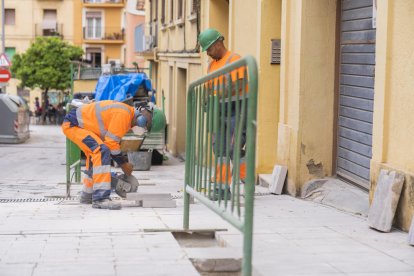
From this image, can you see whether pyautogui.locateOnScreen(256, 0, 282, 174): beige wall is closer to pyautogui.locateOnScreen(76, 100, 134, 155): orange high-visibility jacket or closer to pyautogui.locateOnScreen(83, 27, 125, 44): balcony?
pyautogui.locateOnScreen(76, 100, 134, 155): orange high-visibility jacket

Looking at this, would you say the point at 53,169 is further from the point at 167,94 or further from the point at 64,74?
the point at 64,74

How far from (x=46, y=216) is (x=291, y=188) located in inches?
140

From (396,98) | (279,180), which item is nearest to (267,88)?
(279,180)

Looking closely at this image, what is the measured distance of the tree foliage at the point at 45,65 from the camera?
58.1m

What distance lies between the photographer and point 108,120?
377 inches

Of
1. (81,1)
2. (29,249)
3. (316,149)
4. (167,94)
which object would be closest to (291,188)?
(316,149)

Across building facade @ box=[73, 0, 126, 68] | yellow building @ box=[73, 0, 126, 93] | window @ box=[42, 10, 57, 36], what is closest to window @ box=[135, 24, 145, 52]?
window @ box=[42, 10, 57, 36]

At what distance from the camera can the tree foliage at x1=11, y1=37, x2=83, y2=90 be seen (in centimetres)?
5809

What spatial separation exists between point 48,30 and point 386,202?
193ft

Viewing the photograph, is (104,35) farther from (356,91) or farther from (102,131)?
(356,91)

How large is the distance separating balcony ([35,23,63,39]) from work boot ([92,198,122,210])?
55.6m

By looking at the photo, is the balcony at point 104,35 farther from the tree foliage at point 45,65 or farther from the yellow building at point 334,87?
the yellow building at point 334,87

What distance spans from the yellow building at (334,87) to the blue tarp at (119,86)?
262 inches

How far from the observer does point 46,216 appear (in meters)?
8.38
